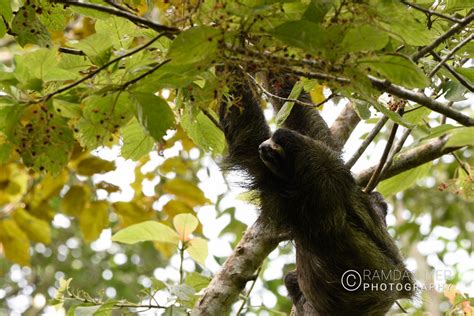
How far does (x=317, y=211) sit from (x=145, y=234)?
1.11 m

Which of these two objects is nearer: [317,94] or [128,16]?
[128,16]

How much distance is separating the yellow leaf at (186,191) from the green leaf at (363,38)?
3458 mm

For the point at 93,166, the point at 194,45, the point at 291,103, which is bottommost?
the point at 194,45

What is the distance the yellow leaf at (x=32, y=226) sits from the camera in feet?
16.8

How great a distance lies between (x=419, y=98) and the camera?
2.44 m

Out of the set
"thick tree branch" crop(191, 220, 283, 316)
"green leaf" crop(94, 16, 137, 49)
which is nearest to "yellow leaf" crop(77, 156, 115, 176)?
"thick tree branch" crop(191, 220, 283, 316)

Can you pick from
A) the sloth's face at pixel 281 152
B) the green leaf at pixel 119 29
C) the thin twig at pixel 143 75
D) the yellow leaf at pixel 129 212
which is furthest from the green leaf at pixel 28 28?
the yellow leaf at pixel 129 212

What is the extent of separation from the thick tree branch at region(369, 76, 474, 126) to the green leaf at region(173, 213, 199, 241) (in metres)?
2.16

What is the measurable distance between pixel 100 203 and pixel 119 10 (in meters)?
3.00

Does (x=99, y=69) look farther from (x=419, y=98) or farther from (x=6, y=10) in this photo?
(x=419, y=98)

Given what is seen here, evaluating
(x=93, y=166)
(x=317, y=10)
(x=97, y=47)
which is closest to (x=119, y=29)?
(x=97, y=47)

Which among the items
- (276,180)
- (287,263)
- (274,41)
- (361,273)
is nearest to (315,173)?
(276,180)

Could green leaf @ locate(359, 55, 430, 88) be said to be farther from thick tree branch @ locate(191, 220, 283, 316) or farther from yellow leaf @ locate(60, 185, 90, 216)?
yellow leaf @ locate(60, 185, 90, 216)

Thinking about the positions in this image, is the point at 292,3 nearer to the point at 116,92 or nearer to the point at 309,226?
the point at 116,92
